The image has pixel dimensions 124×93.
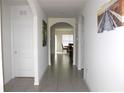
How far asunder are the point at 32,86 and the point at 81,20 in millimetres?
3560

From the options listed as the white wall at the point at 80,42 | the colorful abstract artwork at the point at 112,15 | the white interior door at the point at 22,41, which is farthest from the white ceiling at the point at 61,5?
the colorful abstract artwork at the point at 112,15

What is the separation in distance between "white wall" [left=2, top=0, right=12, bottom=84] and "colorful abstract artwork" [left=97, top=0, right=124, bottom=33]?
3263 millimetres

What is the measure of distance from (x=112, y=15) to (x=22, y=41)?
377 centimetres

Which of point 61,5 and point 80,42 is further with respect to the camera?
point 80,42

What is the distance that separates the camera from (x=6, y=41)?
4.59 m

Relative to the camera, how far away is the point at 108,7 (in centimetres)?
221

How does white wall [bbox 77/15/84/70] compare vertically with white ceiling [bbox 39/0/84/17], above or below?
below

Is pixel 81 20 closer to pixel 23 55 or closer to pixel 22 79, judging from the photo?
pixel 23 55

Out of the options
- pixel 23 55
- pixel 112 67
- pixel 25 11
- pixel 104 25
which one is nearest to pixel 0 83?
pixel 112 67

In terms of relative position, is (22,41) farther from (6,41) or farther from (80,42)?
(80,42)

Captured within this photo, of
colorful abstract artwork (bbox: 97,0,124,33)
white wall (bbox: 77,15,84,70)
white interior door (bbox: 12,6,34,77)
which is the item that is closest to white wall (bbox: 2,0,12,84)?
white interior door (bbox: 12,6,34,77)

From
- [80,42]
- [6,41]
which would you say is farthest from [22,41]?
[80,42]

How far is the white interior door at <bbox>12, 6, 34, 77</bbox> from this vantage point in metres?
5.03

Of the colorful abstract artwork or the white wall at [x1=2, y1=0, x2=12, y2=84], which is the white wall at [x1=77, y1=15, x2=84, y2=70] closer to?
the white wall at [x1=2, y1=0, x2=12, y2=84]
